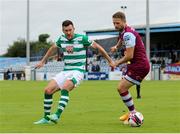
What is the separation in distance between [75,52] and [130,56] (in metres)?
1.29

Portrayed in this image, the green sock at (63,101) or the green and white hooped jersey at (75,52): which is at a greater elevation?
the green and white hooped jersey at (75,52)

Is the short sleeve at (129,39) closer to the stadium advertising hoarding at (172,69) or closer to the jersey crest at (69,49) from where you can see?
the jersey crest at (69,49)

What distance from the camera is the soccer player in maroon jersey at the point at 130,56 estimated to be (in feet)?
39.9

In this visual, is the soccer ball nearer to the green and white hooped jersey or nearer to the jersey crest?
the green and white hooped jersey

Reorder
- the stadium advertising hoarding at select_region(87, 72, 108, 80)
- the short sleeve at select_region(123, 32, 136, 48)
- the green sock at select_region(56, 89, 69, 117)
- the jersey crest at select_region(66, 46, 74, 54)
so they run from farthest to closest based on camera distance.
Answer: the stadium advertising hoarding at select_region(87, 72, 108, 80), the jersey crest at select_region(66, 46, 74, 54), the green sock at select_region(56, 89, 69, 117), the short sleeve at select_region(123, 32, 136, 48)

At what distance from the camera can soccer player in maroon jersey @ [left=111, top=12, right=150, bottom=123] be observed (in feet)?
39.9

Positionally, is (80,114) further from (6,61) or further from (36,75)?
(6,61)

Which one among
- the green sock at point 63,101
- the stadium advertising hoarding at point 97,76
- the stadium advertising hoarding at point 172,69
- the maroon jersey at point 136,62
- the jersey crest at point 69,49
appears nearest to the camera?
the maroon jersey at point 136,62

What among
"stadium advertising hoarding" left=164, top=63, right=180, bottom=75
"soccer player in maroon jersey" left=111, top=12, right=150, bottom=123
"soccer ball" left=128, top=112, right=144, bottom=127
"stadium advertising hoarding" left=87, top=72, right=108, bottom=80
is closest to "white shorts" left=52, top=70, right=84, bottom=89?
"soccer player in maroon jersey" left=111, top=12, right=150, bottom=123

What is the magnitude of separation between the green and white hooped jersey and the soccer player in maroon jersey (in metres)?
0.84

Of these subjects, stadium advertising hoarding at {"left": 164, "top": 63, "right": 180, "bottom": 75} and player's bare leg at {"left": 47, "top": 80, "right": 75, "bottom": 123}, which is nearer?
player's bare leg at {"left": 47, "top": 80, "right": 75, "bottom": 123}

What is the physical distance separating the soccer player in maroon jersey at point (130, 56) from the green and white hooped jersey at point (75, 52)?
2.75 feet

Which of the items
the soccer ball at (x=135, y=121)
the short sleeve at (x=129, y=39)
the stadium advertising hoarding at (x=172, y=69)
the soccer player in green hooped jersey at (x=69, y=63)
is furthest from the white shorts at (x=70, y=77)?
the stadium advertising hoarding at (x=172, y=69)

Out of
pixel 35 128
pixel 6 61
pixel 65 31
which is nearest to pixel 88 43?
pixel 65 31
